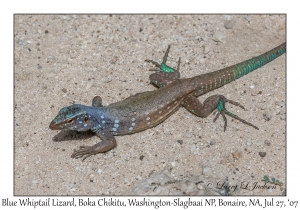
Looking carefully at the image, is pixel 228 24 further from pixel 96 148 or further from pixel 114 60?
pixel 96 148

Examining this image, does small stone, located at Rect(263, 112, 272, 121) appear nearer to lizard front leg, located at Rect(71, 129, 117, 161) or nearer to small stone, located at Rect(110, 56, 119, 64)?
lizard front leg, located at Rect(71, 129, 117, 161)

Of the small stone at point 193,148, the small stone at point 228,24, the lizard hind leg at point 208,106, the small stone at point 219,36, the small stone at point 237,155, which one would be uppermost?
the small stone at point 228,24

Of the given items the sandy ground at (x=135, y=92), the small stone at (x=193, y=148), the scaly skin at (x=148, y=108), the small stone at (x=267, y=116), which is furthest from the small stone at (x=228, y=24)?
the small stone at (x=193, y=148)

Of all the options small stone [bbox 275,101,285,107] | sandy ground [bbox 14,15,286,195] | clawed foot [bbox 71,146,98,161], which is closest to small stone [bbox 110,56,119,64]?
sandy ground [bbox 14,15,286,195]

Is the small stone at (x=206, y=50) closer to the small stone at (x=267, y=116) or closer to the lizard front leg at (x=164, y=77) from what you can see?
the lizard front leg at (x=164, y=77)

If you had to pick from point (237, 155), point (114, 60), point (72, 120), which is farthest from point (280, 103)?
point (72, 120)

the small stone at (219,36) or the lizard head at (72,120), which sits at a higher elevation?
the small stone at (219,36)
